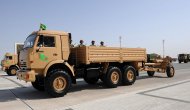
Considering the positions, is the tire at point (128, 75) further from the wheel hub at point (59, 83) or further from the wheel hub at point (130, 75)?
the wheel hub at point (59, 83)

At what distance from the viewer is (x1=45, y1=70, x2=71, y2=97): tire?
9.88 metres

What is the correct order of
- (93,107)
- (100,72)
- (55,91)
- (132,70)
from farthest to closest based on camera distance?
(132,70)
(100,72)
(55,91)
(93,107)

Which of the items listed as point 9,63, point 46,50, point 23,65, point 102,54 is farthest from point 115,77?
point 9,63

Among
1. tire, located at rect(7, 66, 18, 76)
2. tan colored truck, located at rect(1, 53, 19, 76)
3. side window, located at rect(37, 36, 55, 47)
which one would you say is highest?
side window, located at rect(37, 36, 55, 47)

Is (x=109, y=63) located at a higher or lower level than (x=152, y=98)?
higher

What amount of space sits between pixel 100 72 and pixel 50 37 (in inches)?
131

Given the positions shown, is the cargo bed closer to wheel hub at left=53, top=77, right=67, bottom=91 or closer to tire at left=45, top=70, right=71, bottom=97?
tire at left=45, top=70, right=71, bottom=97

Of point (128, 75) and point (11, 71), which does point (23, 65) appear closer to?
point (128, 75)

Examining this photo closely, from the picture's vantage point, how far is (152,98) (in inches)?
343

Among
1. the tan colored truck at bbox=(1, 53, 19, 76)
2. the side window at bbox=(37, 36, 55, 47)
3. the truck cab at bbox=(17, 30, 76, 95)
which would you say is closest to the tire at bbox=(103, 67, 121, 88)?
the truck cab at bbox=(17, 30, 76, 95)

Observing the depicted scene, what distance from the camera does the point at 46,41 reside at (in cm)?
1038

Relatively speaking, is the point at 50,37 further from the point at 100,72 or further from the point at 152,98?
the point at 152,98

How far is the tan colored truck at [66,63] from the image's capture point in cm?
1000

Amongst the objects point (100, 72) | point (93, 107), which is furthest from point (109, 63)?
point (93, 107)
